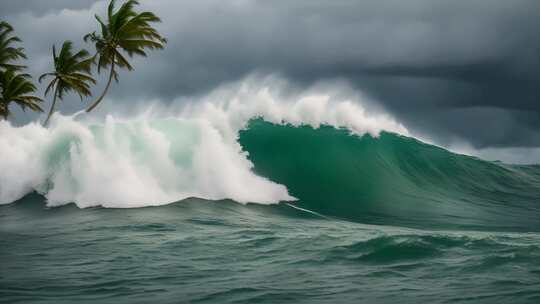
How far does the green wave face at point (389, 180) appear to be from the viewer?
1558 centimetres

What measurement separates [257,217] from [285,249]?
14.5 feet

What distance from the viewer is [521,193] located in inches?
846

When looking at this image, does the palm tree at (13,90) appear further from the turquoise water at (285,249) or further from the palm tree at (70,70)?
the turquoise water at (285,249)

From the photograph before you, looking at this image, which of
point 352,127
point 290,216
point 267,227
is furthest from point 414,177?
point 267,227

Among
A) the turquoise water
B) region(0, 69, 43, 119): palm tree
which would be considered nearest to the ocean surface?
the turquoise water

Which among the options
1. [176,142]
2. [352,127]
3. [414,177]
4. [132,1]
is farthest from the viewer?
[132,1]

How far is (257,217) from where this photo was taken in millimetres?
13188

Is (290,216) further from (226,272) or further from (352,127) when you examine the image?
(352,127)

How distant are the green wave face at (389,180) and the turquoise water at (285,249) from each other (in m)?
0.10

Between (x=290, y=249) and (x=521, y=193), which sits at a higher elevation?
(x=521, y=193)

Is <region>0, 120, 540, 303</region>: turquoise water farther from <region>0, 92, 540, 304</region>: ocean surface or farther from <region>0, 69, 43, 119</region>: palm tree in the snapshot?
<region>0, 69, 43, 119</region>: palm tree

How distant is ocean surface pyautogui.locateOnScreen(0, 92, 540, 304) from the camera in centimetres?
655

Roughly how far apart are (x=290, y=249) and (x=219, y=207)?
18.6 feet

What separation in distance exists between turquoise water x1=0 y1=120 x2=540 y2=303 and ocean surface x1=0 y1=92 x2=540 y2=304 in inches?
1.4
